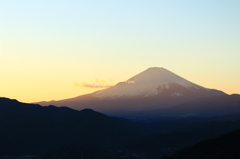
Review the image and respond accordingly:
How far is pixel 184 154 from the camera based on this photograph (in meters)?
111

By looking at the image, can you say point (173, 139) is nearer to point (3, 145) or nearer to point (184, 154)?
point (3, 145)

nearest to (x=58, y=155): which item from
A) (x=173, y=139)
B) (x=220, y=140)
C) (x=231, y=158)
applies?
(x=173, y=139)

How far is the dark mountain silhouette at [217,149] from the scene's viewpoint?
103m

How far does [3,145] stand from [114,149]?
4296 cm

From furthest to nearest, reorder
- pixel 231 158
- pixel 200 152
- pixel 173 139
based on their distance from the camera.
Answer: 1. pixel 173 139
2. pixel 200 152
3. pixel 231 158

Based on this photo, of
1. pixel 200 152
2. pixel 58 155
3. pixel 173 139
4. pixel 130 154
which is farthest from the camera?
pixel 173 139

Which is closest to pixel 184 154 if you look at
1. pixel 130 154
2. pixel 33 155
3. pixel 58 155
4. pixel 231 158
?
pixel 231 158

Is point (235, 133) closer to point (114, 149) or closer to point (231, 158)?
point (231, 158)

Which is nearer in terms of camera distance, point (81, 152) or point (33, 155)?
point (81, 152)

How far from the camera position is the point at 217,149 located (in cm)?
10781

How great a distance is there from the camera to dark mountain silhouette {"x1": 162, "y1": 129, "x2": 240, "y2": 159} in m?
103

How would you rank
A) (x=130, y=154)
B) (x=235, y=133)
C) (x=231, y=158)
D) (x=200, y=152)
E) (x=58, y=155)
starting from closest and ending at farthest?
1. (x=231, y=158)
2. (x=200, y=152)
3. (x=235, y=133)
4. (x=58, y=155)
5. (x=130, y=154)

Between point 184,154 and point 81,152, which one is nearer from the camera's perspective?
point 184,154

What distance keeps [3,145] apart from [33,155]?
18464 millimetres
